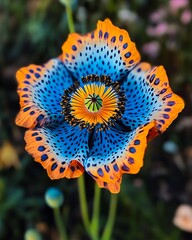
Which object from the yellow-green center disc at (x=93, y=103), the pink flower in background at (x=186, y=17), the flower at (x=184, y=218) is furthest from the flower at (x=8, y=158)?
the pink flower in background at (x=186, y=17)

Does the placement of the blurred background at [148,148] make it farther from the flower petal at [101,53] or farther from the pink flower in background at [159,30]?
the flower petal at [101,53]

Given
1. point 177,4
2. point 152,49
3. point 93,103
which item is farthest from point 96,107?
point 177,4

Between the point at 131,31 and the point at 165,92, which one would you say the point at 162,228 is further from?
the point at 131,31

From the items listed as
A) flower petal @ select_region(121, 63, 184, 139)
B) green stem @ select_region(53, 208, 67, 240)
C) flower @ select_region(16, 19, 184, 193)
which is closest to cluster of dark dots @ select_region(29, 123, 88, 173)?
flower @ select_region(16, 19, 184, 193)

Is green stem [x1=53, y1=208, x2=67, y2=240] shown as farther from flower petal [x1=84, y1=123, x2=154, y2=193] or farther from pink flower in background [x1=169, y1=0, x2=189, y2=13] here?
pink flower in background [x1=169, y1=0, x2=189, y2=13]

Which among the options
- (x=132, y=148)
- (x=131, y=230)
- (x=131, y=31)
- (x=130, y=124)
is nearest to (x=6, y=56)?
(x=131, y=31)

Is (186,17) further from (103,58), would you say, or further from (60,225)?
(60,225)
